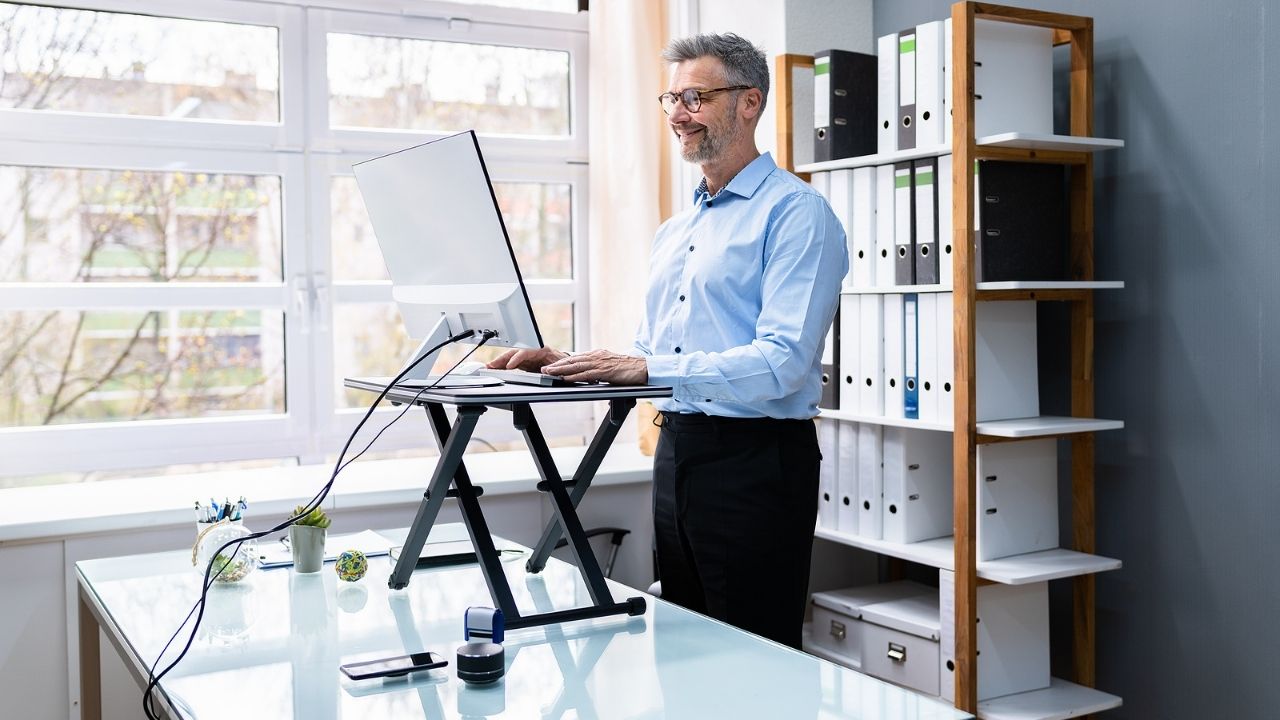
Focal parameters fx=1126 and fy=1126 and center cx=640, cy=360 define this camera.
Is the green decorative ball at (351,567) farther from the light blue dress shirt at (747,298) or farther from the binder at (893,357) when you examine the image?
the binder at (893,357)

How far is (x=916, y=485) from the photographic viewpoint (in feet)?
9.24

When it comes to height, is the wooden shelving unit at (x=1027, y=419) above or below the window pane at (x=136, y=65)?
below

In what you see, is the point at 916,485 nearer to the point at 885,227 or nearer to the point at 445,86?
the point at 885,227

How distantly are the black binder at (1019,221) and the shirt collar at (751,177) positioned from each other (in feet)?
2.06

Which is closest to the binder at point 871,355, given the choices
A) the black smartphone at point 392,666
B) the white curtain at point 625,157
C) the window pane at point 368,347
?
the white curtain at point 625,157

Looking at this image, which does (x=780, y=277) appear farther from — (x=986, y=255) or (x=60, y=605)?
(x=60, y=605)

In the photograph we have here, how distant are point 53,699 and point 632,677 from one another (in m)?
1.92

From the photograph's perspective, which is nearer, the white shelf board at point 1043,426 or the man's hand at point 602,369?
the man's hand at point 602,369

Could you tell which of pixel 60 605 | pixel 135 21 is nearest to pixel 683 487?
pixel 60 605

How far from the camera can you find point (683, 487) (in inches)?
81.6

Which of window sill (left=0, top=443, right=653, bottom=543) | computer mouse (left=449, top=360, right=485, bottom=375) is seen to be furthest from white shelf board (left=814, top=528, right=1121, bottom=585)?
computer mouse (left=449, top=360, right=485, bottom=375)

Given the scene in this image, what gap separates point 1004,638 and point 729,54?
1.46m

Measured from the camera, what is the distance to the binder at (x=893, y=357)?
108 inches

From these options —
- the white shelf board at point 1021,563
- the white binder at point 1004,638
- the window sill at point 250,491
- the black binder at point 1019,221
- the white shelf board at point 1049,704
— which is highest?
the black binder at point 1019,221
